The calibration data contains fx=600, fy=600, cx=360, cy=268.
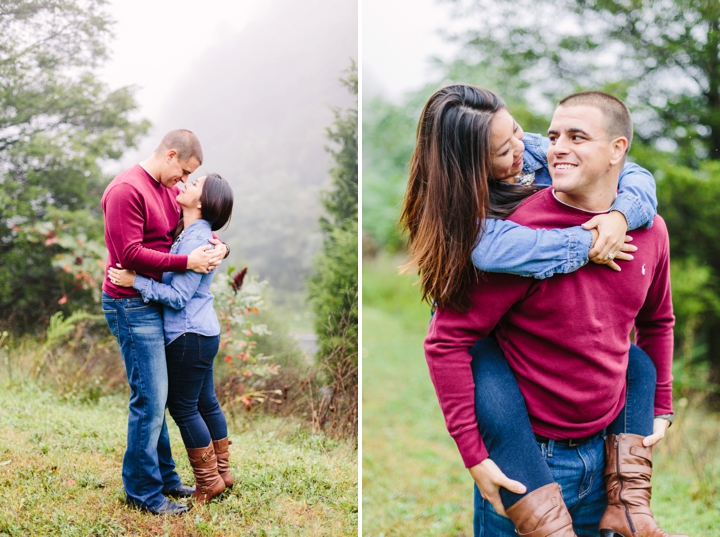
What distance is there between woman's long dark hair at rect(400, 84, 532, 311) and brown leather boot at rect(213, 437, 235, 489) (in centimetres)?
156

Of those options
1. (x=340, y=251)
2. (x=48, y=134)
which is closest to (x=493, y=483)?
(x=340, y=251)

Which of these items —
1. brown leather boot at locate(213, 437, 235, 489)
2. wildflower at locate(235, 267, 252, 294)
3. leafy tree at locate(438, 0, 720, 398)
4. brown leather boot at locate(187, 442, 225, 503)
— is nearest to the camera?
brown leather boot at locate(187, 442, 225, 503)

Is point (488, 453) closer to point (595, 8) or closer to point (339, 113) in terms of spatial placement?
point (339, 113)

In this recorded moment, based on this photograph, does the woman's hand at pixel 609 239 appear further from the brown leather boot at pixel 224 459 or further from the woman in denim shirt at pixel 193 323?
the brown leather boot at pixel 224 459

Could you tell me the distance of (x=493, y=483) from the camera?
1.73 metres

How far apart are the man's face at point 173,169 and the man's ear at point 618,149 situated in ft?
5.73

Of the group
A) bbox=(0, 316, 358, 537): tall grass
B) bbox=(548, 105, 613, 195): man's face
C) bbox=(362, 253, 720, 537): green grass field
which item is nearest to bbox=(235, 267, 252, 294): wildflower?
bbox=(0, 316, 358, 537): tall grass

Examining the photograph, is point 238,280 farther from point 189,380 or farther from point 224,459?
point 224,459

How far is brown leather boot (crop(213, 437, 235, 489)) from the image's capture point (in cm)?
284

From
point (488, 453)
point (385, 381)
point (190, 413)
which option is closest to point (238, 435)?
point (190, 413)

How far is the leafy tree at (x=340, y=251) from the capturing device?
140 inches

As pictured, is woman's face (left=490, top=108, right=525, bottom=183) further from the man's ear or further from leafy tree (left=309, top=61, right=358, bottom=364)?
leafy tree (left=309, top=61, right=358, bottom=364)

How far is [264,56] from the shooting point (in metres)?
3.77

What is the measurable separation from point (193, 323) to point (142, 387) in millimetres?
341
